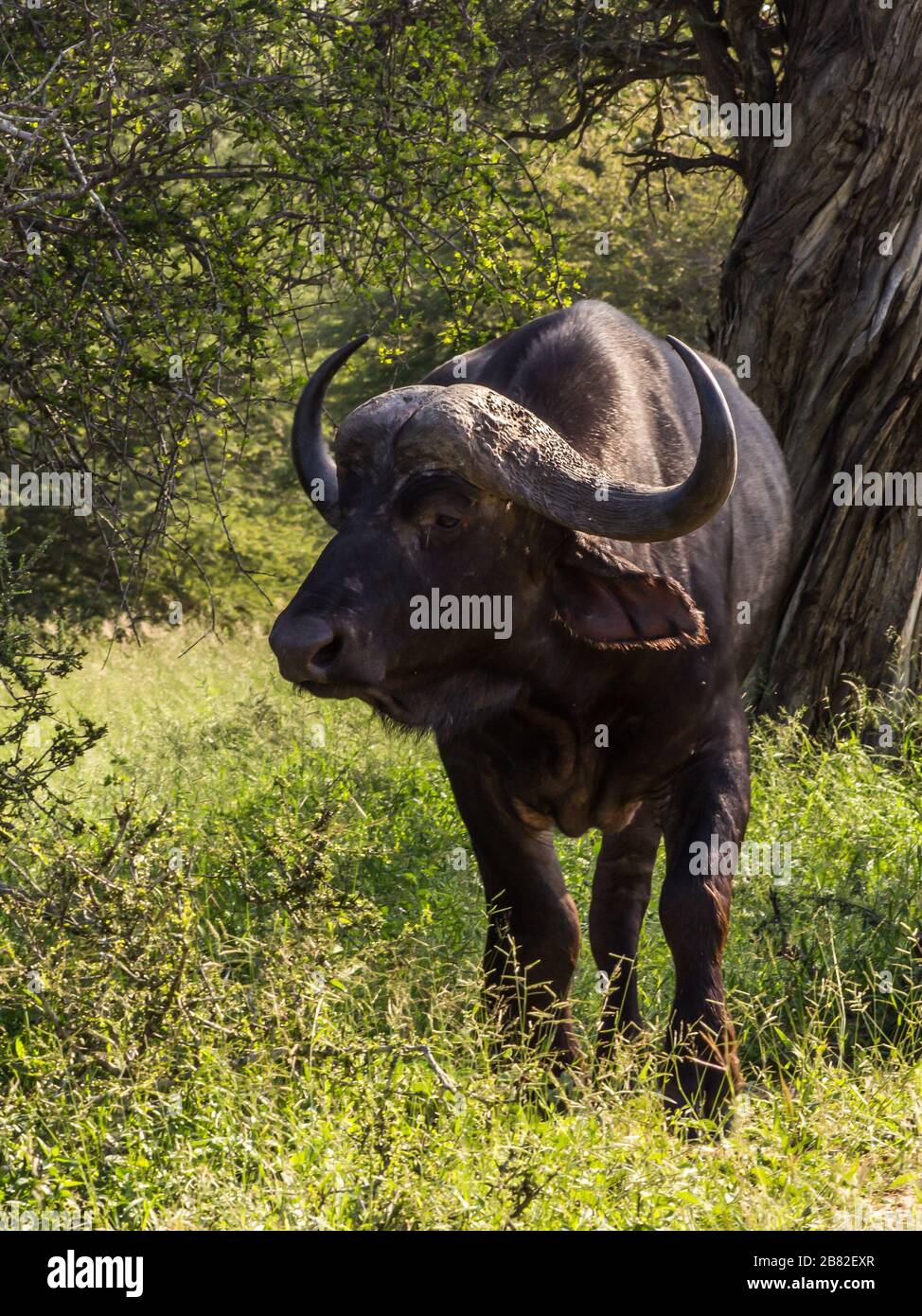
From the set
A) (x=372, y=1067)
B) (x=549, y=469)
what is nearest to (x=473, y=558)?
(x=549, y=469)

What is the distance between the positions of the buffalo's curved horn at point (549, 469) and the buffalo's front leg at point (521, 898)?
100 cm

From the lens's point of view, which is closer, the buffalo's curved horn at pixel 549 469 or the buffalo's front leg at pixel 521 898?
the buffalo's curved horn at pixel 549 469

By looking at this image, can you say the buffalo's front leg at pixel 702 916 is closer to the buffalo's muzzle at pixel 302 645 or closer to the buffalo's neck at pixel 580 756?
the buffalo's neck at pixel 580 756

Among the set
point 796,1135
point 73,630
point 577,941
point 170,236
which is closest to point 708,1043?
point 796,1135

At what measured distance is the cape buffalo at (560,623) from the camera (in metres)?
4.16

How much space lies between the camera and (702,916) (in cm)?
454

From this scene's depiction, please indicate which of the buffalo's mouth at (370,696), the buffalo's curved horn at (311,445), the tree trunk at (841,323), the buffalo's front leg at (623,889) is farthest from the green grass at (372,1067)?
the tree trunk at (841,323)

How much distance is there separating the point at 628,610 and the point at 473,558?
51 cm

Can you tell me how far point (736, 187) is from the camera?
18016 millimetres

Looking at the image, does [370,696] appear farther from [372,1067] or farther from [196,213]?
[196,213]

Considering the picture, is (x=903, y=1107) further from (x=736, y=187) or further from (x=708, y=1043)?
(x=736, y=187)

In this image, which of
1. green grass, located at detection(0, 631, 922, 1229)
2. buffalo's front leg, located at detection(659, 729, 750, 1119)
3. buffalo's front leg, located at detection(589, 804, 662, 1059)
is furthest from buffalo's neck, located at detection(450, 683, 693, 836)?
green grass, located at detection(0, 631, 922, 1229)

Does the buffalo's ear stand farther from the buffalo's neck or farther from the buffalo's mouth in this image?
the buffalo's mouth

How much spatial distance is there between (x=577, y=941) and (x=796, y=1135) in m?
1.16
